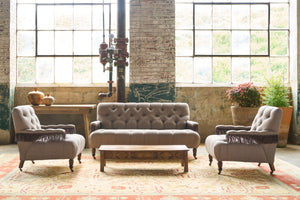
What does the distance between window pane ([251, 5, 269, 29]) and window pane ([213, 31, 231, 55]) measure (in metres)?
0.70

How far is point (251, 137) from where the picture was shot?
12.7 ft

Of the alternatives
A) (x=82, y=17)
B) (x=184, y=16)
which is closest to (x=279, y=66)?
(x=184, y=16)

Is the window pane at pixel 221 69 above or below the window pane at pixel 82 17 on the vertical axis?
below

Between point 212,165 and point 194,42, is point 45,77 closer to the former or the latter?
point 194,42

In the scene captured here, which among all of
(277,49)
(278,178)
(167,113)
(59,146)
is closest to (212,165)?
(278,178)

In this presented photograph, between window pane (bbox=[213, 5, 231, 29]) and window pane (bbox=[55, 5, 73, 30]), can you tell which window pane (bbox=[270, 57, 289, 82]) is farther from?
window pane (bbox=[55, 5, 73, 30])

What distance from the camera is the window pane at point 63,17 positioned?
6.87 meters

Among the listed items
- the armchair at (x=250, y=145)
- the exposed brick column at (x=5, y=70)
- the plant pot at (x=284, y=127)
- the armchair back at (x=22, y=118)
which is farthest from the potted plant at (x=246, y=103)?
the exposed brick column at (x=5, y=70)

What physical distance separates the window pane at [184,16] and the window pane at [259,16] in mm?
1505

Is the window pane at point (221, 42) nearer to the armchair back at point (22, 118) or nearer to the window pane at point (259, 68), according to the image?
the window pane at point (259, 68)

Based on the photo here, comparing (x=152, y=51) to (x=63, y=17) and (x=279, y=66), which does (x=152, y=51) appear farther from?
(x=279, y=66)

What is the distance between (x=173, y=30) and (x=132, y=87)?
5.27 ft

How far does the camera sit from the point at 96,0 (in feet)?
22.6

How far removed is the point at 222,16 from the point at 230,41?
0.64m
